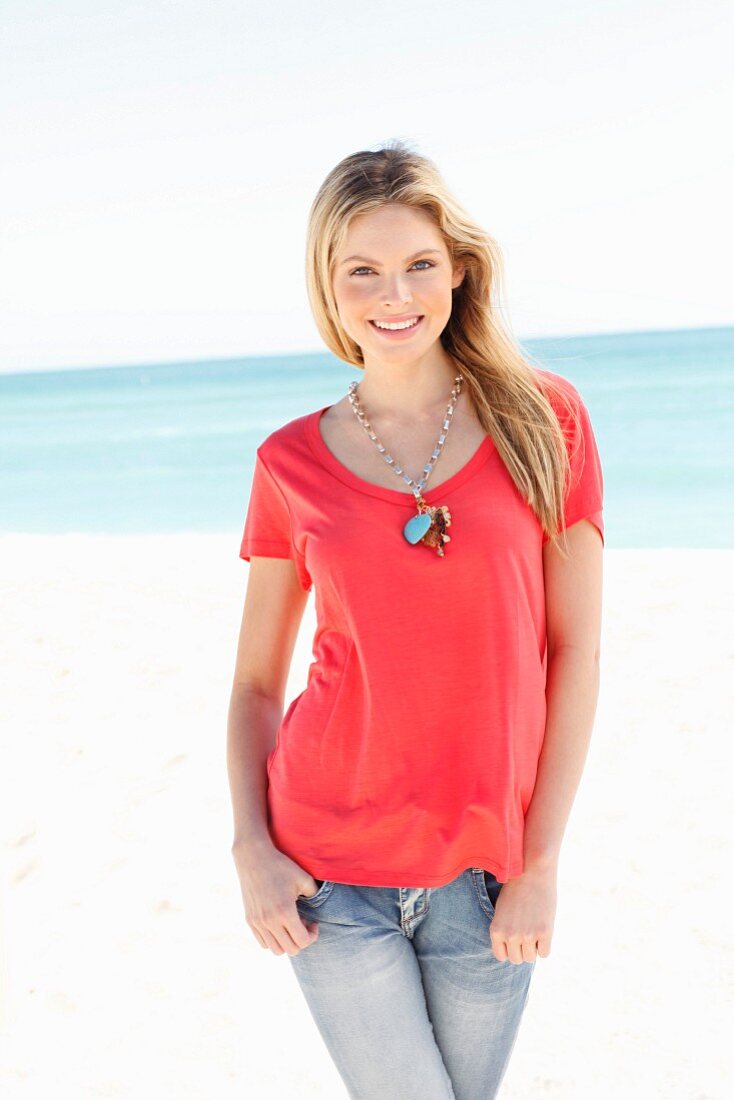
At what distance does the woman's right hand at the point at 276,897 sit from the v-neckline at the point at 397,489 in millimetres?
605

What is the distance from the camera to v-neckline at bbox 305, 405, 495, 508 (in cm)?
187

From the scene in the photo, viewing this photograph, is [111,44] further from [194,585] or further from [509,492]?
[509,492]

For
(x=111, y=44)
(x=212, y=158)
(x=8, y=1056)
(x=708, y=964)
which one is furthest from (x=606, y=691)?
(x=212, y=158)

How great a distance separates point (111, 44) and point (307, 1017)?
40043mm

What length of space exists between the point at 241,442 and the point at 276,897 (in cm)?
2933

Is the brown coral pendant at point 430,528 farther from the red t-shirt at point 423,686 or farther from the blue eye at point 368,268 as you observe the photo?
the blue eye at point 368,268

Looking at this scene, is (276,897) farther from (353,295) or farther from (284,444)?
(353,295)

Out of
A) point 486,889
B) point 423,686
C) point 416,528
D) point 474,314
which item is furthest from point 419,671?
point 474,314

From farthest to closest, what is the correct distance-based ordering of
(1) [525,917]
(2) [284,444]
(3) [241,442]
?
(3) [241,442] → (2) [284,444] → (1) [525,917]

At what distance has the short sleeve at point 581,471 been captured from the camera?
6.22ft

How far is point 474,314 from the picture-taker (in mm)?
2096

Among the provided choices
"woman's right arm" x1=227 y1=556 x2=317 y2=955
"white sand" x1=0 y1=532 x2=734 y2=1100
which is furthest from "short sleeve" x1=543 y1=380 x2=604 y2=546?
"white sand" x1=0 y1=532 x2=734 y2=1100

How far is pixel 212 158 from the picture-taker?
177ft

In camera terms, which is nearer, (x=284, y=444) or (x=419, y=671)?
(x=419, y=671)
